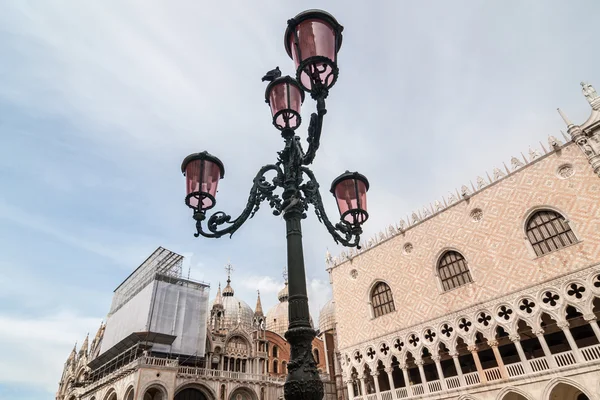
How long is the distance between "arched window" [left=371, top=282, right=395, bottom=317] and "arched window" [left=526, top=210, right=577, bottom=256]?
666cm

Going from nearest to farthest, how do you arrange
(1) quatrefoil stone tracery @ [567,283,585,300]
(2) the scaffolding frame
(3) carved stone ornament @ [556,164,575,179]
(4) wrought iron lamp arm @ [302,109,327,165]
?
(4) wrought iron lamp arm @ [302,109,327,165]
(1) quatrefoil stone tracery @ [567,283,585,300]
(3) carved stone ornament @ [556,164,575,179]
(2) the scaffolding frame

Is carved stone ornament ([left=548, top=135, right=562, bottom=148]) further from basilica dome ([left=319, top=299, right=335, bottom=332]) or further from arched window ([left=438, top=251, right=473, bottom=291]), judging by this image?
basilica dome ([left=319, top=299, right=335, bottom=332])

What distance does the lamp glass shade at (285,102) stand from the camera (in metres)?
3.51

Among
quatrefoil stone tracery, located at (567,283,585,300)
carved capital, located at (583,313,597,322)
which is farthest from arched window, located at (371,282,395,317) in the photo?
carved capital, located at (583,313,597,322)

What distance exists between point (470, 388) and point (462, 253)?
203 inches

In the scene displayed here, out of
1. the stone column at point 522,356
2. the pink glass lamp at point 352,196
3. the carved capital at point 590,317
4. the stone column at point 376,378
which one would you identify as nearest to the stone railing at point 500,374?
the stone column at point 522,356

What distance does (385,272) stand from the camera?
17344 mm

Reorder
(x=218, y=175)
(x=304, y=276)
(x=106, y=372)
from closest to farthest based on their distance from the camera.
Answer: (x=304, y=276)
(x=218, y=175)
(x=106, y=372)

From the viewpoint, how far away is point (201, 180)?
11.6 ft

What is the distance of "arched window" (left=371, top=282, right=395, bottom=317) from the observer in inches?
659

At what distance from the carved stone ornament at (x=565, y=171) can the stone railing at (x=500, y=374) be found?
576 centimetres

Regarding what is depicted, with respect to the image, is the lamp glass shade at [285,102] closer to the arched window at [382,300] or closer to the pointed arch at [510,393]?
the pointed arch at [510,393]

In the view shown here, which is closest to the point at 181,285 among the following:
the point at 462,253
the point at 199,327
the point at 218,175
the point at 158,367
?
the point at 199,327

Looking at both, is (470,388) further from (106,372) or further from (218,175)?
(106,372)
